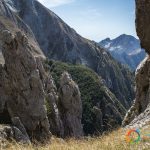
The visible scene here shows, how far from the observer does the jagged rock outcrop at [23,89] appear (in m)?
101

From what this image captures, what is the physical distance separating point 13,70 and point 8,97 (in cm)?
716

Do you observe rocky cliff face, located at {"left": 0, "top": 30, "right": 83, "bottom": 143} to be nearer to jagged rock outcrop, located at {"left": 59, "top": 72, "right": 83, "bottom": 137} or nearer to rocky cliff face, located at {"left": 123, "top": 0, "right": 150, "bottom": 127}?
jagged rock outcrop, located at {"left": 59, "top": 72, "right": 83, "bottom": 137}

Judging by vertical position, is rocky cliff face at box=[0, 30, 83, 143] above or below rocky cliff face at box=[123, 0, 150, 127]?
below

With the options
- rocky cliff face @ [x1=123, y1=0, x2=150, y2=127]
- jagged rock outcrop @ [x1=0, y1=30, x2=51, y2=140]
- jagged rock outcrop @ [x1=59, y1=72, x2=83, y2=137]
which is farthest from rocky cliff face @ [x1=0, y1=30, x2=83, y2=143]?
rocky cliff face @ [x1=123, y1=0, x2=150, y2=127]

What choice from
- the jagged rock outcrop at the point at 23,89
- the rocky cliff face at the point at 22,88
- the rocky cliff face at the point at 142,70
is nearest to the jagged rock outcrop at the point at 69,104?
the rocky cliff face at the point at 22,88

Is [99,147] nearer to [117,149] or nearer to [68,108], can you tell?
[117,149]

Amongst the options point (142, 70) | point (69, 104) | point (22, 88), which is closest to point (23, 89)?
point (22, 88)

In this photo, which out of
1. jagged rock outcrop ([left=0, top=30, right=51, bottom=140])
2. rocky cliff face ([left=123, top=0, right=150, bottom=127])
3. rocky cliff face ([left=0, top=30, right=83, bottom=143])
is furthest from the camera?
jagged rock outcrop ([left=0, top=30, right=51, bottom=140])

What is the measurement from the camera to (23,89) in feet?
332

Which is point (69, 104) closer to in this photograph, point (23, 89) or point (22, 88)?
point (23, 89)

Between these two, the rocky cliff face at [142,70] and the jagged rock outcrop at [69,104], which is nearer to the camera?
the rocky cliff face at [142,70]

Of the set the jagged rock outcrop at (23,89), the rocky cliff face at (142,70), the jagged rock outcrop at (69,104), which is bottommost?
the jagged rock outcrop at (69,104)

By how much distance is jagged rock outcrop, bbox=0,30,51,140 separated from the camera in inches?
3971

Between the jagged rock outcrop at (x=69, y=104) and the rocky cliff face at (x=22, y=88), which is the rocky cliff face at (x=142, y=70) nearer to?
the rocky cliff face at (x=22, y=88)
